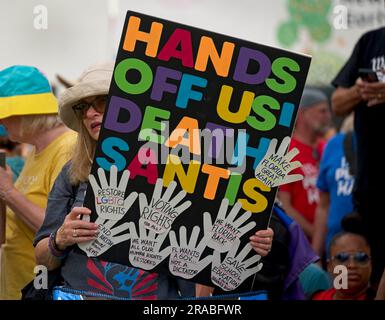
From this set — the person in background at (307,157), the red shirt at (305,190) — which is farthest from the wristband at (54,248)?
the red shirt at (305,190)

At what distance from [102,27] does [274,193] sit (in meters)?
3.39

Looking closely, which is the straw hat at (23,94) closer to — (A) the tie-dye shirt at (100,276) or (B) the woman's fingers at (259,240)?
(A) the tie-dye shirt at (100,276)

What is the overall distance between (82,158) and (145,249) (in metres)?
0.49

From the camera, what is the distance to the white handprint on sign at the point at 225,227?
3.68m

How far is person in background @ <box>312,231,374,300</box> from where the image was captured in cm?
500

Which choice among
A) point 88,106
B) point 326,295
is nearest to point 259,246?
point 88,106

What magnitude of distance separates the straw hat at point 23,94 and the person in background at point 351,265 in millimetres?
1566

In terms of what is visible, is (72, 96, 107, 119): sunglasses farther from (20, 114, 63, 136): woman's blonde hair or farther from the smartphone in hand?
the smartphone in hand

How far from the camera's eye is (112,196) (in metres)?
3.64

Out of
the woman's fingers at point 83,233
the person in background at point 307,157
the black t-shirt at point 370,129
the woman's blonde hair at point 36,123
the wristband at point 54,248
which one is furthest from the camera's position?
the person in background at point 307,157

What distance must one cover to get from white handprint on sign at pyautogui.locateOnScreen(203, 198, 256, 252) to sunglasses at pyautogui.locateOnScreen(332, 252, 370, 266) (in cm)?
161

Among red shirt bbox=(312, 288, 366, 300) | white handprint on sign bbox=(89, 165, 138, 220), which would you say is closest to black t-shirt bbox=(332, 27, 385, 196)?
red shirt bbox=(312, 288, 366, 300)

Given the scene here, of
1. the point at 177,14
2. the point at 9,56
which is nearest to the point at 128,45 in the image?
the point at 9,56
